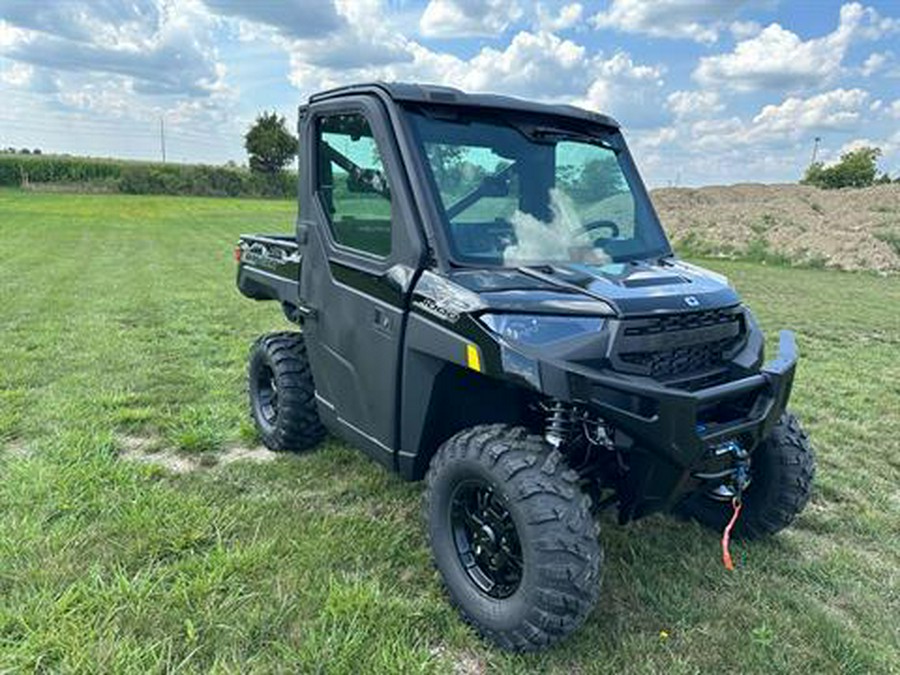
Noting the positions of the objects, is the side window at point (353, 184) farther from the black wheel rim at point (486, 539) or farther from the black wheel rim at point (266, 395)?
the black wheel rim at point (266, 395)

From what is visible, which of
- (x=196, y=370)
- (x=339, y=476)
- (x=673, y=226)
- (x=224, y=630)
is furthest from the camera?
(x=673, y=226)

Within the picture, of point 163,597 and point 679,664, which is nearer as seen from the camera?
point 679,664

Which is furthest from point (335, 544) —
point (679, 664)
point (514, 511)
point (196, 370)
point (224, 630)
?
point (196, 370)

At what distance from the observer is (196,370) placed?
6422 millimetres

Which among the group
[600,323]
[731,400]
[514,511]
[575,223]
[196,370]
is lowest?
[196,370]

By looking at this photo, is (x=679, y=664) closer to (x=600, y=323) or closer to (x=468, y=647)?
(x=468, y=647)

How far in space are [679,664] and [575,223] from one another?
74.5 inches

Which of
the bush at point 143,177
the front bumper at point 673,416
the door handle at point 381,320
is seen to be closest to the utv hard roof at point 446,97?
the door handle at point 381,320

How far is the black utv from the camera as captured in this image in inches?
98.7

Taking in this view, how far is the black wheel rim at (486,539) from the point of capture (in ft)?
8.88

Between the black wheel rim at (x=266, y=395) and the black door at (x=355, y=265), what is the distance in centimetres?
85

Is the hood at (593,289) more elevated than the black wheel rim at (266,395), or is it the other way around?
the hood at (593,289)

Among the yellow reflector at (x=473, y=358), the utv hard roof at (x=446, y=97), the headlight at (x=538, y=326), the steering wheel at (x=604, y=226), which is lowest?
the yellow reflector at (x=473, y=358)

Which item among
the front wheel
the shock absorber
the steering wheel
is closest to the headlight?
the shock absorber
